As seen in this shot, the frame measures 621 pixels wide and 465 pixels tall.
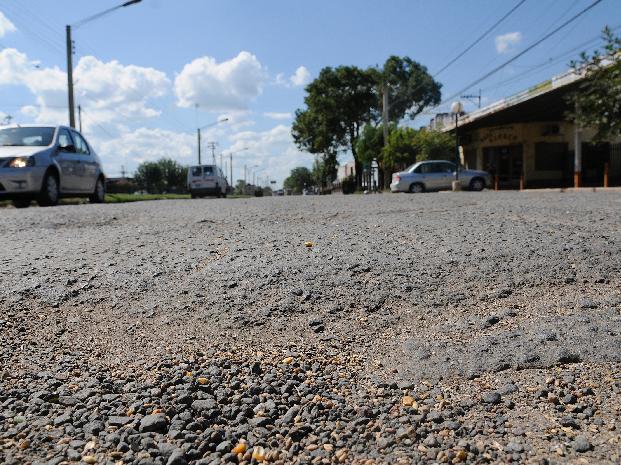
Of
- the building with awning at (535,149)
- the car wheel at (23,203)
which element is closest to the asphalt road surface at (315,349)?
the car wheel at (23,203)

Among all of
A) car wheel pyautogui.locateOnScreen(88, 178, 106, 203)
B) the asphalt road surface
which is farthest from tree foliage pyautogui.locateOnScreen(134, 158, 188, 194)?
the asphalt road surface

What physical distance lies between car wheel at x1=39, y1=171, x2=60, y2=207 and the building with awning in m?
20.7

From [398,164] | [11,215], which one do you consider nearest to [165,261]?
[11,215]

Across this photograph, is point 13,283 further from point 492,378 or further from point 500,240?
point 500,240

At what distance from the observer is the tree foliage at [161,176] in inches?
3541

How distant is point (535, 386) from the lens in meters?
1.98

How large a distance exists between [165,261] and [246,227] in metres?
1.45

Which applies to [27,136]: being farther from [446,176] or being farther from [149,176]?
[149,176]

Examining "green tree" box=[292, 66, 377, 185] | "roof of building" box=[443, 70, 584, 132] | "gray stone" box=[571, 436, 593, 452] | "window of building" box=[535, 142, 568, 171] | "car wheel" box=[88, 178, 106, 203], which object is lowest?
"gray stone" box=[571, 436, 593, 452]

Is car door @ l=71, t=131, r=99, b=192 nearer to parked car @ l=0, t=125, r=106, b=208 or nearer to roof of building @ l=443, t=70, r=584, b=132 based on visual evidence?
parked car @ l=0, t=125, r=106, b=208

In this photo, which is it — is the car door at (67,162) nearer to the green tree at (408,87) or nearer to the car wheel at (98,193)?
the car wheel at (98,193)

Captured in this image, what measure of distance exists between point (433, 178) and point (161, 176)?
74700 mm

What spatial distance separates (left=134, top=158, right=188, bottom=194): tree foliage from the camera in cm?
8994

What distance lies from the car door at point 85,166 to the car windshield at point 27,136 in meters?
0.66
